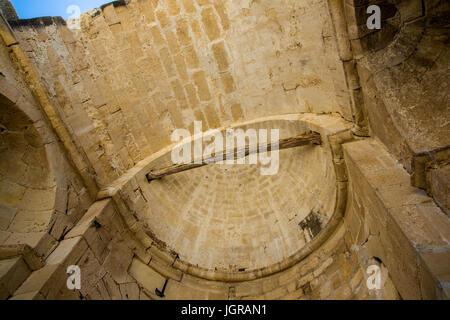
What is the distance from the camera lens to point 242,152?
3.87m

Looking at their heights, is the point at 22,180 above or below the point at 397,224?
above

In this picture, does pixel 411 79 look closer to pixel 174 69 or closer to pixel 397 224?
pixel 397 224

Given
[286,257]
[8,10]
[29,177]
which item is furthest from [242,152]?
[8,10]

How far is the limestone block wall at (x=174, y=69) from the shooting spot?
3.56m

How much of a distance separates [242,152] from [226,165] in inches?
32.9

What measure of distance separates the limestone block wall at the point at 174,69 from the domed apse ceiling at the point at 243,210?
61 cm

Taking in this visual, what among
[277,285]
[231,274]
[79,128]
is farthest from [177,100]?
[277,285]

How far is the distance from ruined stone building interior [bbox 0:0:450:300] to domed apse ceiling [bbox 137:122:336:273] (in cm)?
2

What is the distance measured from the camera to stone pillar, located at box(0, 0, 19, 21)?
3.16m

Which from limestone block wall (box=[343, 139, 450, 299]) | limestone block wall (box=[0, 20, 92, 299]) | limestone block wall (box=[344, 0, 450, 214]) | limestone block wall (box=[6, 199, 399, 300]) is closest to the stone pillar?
limestone block wall (box=[0, 20, 92, 299])

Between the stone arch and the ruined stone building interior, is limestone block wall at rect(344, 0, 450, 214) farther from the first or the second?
the stone arch

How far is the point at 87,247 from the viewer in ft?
9.73
